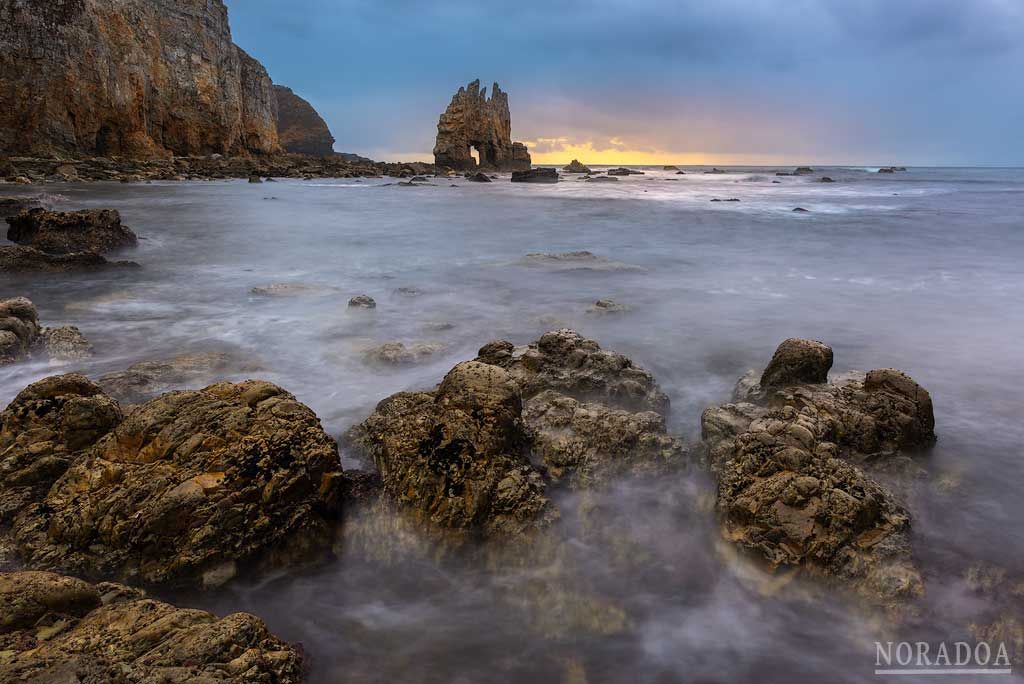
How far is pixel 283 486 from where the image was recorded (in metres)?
2.65

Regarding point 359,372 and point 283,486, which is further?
point 359,372

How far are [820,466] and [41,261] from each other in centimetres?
957

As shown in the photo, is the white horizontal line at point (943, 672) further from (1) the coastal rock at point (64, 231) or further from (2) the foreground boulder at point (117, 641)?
(1) the coastal rock at point (64, 231)

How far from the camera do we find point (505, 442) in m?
3.05

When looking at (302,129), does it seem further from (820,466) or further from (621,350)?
(820,466)

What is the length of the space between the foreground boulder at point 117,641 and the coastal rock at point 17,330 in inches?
134

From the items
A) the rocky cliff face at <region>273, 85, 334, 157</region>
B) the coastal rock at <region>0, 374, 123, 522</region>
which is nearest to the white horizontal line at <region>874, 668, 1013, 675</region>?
the coastal rock at <region>0, 374, 123, 522</region>

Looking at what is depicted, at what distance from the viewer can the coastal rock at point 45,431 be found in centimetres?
273

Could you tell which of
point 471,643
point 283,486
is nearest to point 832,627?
point 471,643

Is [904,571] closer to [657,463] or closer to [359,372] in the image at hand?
[657,463]

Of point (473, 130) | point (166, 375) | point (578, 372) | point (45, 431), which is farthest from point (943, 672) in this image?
point (473, 130)

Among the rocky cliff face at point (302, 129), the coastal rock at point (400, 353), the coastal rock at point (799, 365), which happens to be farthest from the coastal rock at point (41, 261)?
the rocky cliff face at point (302, 129)

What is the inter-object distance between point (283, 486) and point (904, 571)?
9.06 feet

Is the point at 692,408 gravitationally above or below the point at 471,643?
above
